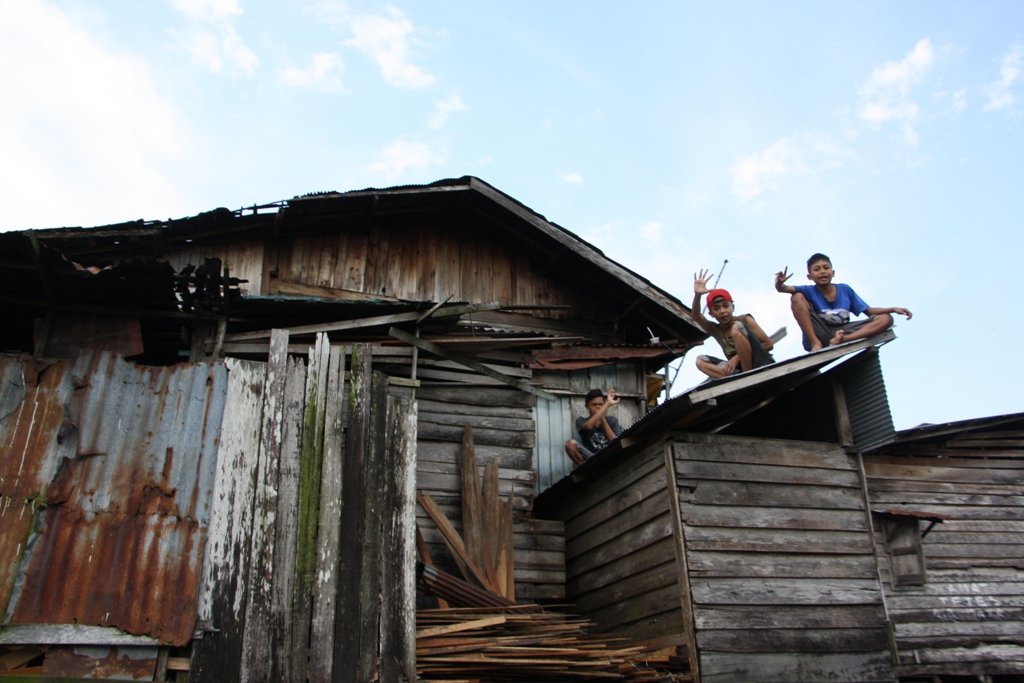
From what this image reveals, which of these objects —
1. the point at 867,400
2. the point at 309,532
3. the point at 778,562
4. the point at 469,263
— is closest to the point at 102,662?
the point at 309,532

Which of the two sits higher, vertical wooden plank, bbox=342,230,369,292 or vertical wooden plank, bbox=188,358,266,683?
vertical wooden plank, bbox=342,230,369,292

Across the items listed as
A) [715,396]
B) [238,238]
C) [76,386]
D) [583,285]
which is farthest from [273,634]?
[583,285]

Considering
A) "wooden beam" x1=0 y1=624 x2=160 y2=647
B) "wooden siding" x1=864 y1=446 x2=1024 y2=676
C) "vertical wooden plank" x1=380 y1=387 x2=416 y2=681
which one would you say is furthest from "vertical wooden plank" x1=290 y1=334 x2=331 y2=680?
"wooden siding" x1=864 y1=446 x2=1024 y2=676

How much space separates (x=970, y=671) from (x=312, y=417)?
804 cm

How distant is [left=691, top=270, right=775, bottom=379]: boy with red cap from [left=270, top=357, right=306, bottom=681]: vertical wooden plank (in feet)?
15.2

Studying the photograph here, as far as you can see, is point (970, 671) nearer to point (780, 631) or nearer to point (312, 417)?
point (780, 631)

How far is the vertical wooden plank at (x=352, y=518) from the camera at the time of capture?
245 inches

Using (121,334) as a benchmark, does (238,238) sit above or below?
above

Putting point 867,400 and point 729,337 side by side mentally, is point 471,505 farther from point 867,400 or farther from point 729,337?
point 867,400

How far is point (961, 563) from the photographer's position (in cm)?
1038

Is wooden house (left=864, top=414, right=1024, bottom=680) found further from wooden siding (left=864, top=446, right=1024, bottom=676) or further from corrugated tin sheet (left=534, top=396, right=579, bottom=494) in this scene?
corrugated tin sheet (left=534, top=396, right=579, bottom=494)

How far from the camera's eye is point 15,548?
6.01 metres

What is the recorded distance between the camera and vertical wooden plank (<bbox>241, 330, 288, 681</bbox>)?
235 inches

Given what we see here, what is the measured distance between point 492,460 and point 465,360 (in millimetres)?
1274
